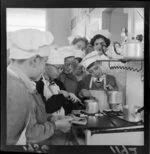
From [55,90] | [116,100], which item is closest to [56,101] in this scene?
[55,90]

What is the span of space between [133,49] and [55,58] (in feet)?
1.11

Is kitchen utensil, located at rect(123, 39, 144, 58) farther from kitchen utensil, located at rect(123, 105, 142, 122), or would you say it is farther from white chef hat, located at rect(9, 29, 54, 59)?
white chef hat, located at rect(9, 29, 54, 59)

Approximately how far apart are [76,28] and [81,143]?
50 centimetres

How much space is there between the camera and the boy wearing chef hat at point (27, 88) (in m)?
0.88

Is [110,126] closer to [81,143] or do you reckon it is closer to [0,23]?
[81,143]

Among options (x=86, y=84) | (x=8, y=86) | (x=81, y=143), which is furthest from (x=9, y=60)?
(x=81, y=143)

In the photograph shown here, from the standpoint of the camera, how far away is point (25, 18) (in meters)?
0.89

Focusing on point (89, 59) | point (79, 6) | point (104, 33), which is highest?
point (79, 6)

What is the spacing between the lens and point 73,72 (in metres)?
0.89

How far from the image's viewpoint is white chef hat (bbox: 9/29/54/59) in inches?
34.6

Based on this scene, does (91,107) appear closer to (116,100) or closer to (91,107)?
(91,107)

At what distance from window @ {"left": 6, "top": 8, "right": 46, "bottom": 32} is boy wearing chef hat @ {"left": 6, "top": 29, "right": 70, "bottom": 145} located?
0.02 metres

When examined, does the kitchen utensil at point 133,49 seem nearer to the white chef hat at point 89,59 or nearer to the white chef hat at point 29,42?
the white chef hat at point 89,59

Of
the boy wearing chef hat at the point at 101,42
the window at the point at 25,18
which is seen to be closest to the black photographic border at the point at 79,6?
the window at the point at 25,18
